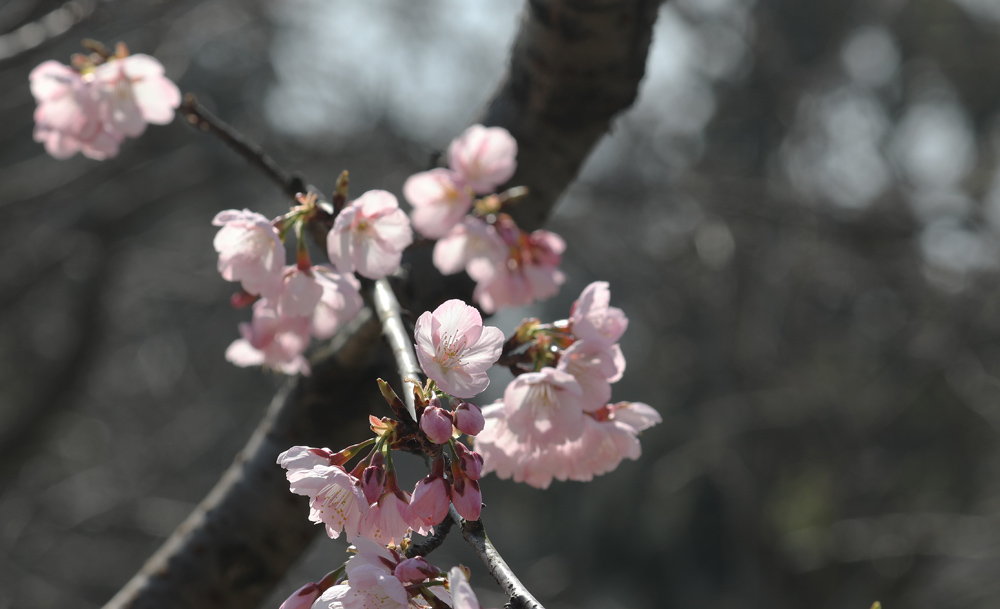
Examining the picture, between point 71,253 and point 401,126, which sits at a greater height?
point 401,126

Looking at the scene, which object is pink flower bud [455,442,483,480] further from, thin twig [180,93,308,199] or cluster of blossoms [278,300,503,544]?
thin twig [180,93,308,199]

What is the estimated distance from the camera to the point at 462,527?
1.90ft

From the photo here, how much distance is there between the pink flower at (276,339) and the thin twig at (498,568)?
635mm

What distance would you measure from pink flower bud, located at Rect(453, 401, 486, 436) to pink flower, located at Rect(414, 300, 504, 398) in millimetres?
20

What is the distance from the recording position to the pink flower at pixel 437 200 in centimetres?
123

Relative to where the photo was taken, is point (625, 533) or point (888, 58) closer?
point (888, 58)

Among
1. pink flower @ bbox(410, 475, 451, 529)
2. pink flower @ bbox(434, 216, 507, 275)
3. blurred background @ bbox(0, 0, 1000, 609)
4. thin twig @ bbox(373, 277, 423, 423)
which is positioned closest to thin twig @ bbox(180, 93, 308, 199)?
thin twig @ bbox(373, 277, 423, 423)

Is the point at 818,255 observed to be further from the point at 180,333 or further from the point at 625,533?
the point at 180,333

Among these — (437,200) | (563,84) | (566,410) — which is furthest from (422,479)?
(563,84)

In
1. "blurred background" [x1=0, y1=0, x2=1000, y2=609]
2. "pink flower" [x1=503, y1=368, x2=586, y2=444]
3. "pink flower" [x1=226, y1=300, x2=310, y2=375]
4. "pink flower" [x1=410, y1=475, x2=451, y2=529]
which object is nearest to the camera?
"pink flower" [x1=410, y1=475, x2=451, y2=529]

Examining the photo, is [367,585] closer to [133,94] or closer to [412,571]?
[412,571]

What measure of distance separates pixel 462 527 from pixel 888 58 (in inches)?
291

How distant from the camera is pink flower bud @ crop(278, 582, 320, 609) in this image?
2.09 ft

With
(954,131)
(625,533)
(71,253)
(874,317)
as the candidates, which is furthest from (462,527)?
(625,533)
